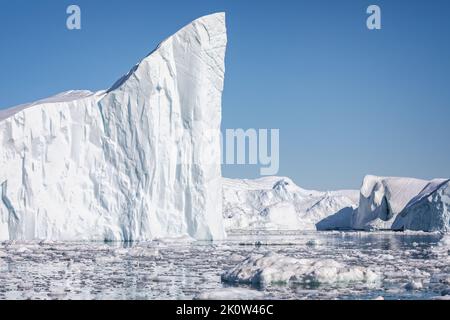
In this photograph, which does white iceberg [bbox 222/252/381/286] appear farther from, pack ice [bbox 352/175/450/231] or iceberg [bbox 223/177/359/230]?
iceberg [bbox 223/177/359/230]

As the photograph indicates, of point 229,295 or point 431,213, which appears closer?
point 229,295

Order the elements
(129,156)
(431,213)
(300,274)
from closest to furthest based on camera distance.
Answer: (300,274), (129,156), (431,213)

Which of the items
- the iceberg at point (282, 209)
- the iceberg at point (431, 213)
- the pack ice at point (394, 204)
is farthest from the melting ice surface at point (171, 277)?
the iceberg at point (282, 209)

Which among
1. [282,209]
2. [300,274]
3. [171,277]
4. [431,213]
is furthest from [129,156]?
[282,209]

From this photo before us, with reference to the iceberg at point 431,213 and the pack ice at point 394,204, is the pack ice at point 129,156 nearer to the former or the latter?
the iceberg at point 431,213

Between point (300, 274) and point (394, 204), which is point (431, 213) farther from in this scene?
point (300, 274)
